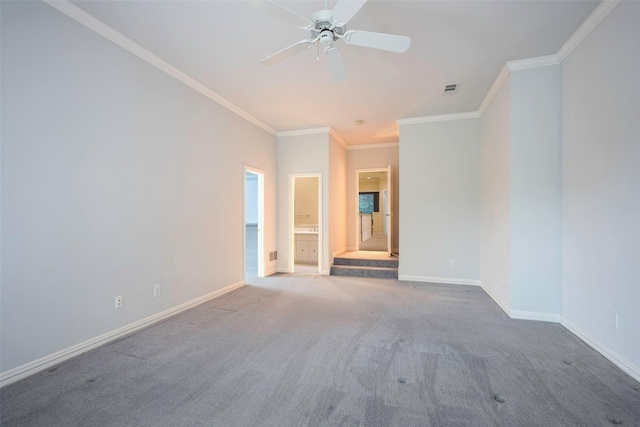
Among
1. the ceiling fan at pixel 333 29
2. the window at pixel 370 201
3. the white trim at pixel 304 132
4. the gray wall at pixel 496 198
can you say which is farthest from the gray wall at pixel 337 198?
the window at pixel 370 201

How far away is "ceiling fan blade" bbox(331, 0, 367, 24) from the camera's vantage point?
1698 millimetres

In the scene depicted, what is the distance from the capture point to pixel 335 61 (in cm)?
228

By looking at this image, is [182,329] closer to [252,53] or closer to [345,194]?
[252,53]

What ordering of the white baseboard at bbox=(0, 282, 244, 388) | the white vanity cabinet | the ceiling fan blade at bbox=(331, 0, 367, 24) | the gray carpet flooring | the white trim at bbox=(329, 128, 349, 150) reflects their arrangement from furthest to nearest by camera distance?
the white vanity cabinet → the white trim at bbox=(329, 128, 349, 150) → the white baseboard at bbox=(0, 282, 244, 388) → the ceiling fan blade at bbox=(331, 0, 367, 24) → the gray carpet flooring

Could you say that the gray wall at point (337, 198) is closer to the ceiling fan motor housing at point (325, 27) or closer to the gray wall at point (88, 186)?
the gray wall at point (88, 186)

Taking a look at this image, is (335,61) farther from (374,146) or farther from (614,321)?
(374,146)

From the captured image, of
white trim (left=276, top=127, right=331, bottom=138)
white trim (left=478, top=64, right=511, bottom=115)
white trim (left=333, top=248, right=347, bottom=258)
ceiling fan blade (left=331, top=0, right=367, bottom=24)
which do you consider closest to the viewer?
ceiling fan blade (left=331, top=0, right=367, bottom=24)

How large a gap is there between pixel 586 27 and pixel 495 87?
1189mm

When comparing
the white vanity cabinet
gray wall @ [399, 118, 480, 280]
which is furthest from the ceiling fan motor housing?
the white vanity cabinet

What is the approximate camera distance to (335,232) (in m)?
5.91

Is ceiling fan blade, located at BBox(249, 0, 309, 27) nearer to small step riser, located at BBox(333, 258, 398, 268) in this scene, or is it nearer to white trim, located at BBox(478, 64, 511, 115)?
white trim, located at BBox(478, 64, 511, 115)

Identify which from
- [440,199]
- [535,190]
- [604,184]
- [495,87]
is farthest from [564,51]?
[440,199]

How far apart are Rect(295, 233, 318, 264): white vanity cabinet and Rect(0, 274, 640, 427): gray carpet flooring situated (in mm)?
3211

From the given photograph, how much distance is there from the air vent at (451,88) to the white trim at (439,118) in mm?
887
